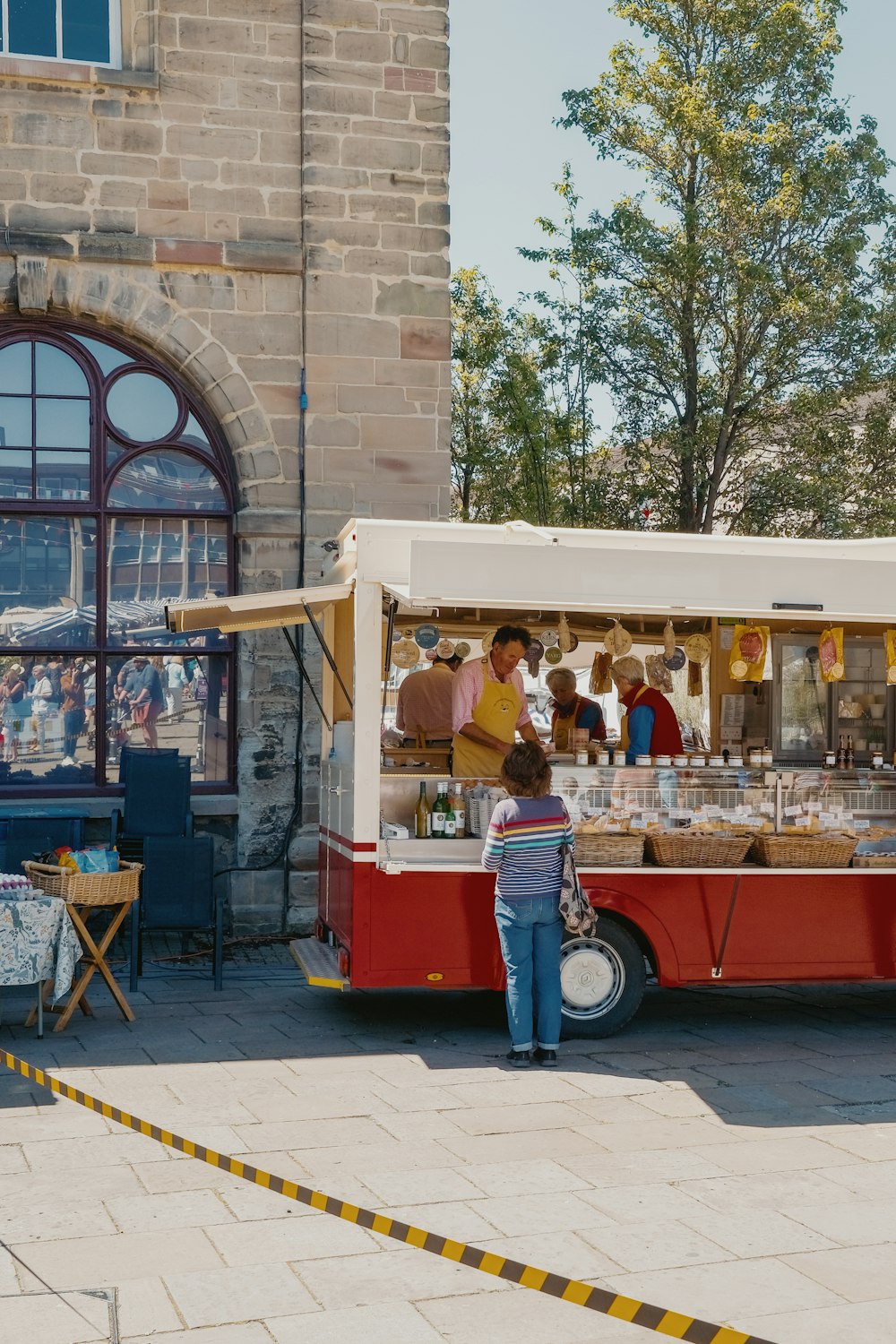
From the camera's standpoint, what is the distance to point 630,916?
774cm

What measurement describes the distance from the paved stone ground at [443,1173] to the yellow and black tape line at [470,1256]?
0.12 meters

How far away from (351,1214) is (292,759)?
6653 mm

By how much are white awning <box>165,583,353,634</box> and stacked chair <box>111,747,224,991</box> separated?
4.62 feet

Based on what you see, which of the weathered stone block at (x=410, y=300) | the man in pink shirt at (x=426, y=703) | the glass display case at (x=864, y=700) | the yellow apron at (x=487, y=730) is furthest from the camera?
the weathered stone block at (x=410, y=300)

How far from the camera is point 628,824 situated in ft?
26.2

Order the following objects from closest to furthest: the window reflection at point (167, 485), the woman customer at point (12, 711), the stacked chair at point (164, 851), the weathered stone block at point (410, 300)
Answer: the stacked chair at point (164, 851), the woman customer at point (12, 711), the window reflection at point (167, 485), the weathered stone block at point (410, 300)

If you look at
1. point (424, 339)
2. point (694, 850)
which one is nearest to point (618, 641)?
point (694, 850)

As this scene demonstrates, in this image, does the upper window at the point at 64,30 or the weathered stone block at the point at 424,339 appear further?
the weathered stone block at the point at 424,339

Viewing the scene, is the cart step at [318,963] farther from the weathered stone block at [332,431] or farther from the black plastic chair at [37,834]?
the weathered stone block at [332,431]

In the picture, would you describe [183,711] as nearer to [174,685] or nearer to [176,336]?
[174,685]

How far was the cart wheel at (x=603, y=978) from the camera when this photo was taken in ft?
25.6

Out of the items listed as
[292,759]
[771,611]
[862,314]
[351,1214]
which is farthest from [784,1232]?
[862,314]

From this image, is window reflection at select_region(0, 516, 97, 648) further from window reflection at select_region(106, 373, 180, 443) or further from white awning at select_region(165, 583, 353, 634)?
white awning at select_region(165, 583, 353, 634)

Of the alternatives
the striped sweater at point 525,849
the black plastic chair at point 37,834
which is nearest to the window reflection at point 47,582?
the black plastic chair at point 37,834
